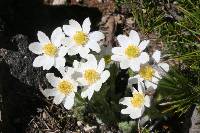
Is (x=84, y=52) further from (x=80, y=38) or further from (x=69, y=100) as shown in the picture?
(x=69, y=100)

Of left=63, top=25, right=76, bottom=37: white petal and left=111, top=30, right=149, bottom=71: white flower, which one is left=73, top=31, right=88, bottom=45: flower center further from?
left=111, top=30, right=149, bottom=71: white flower

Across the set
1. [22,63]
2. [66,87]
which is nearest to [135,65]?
[66,87]

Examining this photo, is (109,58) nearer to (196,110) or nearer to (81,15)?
(196,110)

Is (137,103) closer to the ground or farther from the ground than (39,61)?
closer to the ground

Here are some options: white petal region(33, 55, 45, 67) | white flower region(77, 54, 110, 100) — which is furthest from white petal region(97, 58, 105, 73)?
white petal region(33, 55, 45, 67)

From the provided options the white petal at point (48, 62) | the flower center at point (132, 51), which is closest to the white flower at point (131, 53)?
the flower center at point (132, 51)
